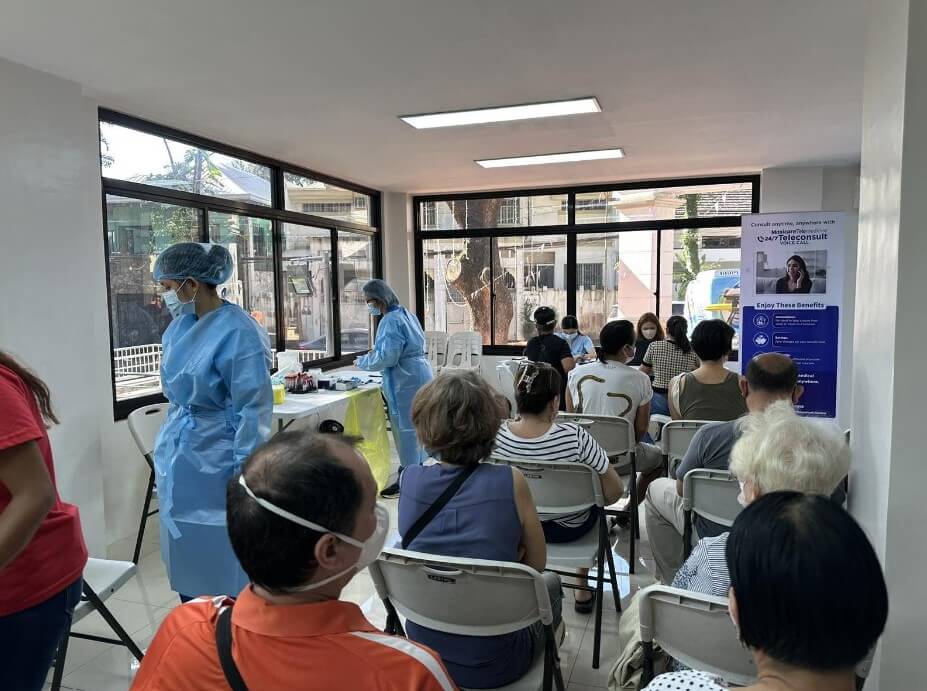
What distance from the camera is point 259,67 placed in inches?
117

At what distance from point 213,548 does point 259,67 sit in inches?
86.7

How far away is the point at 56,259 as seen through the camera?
9.71 feet

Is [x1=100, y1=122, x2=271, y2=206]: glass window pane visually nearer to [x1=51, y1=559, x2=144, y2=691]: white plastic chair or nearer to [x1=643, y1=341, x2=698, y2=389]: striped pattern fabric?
[x1=51, y1=559, x2=144, y2=691]: white plastic chair

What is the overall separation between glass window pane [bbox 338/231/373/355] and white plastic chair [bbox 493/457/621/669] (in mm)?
4491

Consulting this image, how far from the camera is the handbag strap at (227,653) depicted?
78cm

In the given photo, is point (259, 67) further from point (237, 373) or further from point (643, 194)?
point (643, 194)

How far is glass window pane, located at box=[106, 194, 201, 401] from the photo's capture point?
3.74 meters

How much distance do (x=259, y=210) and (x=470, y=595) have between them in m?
4.29

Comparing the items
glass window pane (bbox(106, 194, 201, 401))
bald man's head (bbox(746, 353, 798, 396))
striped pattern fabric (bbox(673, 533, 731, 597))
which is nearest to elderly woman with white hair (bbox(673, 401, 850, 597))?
striped pattern fabric (bbox(673, 533, 731, 597))

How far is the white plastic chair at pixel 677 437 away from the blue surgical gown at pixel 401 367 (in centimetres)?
183

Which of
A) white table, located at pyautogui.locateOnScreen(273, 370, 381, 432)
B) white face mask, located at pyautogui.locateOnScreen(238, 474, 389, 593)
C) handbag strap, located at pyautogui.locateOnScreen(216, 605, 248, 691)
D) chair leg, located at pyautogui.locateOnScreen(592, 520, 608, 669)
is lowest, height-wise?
chair leg, located at pyautogui.locateOnScreen(592, 520, 608, 669)

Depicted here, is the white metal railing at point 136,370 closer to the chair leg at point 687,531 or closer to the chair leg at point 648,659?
the chair leg at point 687,531

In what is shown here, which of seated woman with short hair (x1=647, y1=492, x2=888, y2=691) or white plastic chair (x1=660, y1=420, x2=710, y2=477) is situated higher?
seated woman with short hair (x1=647, y1=492, x2=888, y2=691)

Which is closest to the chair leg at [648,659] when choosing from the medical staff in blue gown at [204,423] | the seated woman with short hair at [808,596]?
the seated woman with short hair at [808,596]
